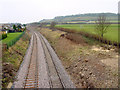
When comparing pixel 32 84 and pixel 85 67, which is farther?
pixel 85 67

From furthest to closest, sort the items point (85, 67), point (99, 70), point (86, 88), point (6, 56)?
point (6, 56) < point (85, 67) < point (99, 70) < point (86, 88)

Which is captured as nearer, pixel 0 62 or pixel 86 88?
pixel 86 88

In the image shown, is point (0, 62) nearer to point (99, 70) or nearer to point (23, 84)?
point (23, 84)

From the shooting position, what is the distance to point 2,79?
437 inches

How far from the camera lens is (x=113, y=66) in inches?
525

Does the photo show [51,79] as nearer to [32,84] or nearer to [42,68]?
[32,84]

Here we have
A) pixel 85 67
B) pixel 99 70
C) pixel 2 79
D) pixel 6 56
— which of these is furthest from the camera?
pixel 6 56

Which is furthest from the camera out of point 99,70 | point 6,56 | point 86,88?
point 6,56

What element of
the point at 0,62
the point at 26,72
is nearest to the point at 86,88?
the point at 26,72

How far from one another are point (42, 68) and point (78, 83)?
489cm

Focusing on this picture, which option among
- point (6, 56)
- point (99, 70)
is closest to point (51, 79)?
point (99, 70)

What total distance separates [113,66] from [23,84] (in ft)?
32.1

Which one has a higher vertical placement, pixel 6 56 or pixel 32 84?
pixel 6 56

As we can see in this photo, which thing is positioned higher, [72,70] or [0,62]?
[0,62]
